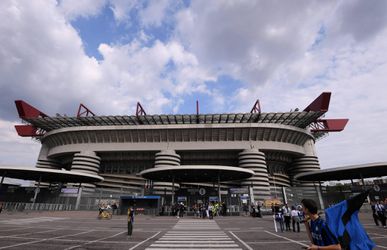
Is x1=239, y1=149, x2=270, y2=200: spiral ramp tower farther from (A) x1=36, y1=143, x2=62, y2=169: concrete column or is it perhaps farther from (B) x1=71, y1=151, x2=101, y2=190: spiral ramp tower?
(A) x1=36, y1=143, x2=62, y2=169: concrete column

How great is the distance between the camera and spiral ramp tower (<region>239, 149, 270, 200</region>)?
5159 centimetres

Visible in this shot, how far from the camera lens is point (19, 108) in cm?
5897

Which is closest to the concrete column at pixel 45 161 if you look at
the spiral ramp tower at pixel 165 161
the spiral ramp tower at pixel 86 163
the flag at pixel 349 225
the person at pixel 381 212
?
the spiral ramp tower at pixel 86 163

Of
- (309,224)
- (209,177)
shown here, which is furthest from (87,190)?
(309,224)

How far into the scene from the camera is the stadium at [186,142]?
55.2 meters

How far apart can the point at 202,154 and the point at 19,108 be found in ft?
155

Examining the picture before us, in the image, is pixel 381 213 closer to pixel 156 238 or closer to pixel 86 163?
pixel 156 238

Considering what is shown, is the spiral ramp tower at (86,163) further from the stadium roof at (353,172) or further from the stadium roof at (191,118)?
the stadium roof at (353,172)

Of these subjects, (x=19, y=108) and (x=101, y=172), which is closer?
(x=19, y=108)

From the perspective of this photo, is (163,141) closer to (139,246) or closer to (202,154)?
(202,154)

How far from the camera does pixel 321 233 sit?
3.39 meters

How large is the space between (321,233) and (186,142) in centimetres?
5445

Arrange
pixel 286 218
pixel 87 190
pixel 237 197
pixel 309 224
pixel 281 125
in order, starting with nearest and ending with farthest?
pixel 309 224 → pixel 286 218 → pixel 237 197 → pixel 87 190 → pixel 281 125

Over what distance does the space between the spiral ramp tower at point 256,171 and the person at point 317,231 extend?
49764 mm
